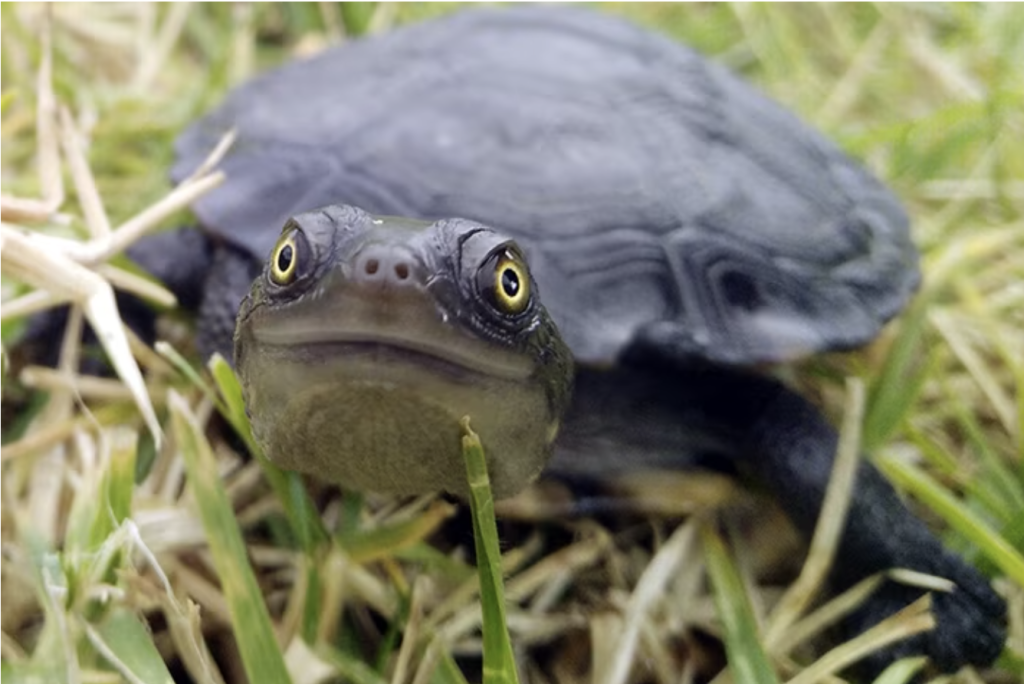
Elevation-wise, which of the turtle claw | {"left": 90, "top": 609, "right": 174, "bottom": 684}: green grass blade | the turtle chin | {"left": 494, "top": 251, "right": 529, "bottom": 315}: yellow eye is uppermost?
{"left": 494, "top": 251, "right": 529, "bottom": 315}: yellow eye

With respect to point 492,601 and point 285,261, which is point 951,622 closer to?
point 492,601

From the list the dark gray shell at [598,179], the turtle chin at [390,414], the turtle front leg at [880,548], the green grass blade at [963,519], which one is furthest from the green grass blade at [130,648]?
the green grass blade at [963,519]

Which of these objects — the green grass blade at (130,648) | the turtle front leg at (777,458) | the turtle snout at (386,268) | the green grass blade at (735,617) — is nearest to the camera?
the turtle snout at (386,268)

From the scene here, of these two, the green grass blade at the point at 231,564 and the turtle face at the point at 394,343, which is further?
the green grass blade at the point at 231,564

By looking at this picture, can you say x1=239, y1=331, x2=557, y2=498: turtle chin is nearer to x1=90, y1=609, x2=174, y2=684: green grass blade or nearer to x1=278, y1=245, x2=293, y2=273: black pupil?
x1=278, y1=245, x2=293, y2=273: black pupil

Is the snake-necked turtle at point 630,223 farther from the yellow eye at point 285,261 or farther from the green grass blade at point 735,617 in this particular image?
the yellow eye at point 285,261

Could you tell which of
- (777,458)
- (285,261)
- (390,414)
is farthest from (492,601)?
(777,458)

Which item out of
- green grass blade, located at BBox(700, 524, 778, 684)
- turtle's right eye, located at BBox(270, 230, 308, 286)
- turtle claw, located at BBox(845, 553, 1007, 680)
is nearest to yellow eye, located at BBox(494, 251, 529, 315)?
turtle's right eye, located at BBox(270, 230, 308, 286)

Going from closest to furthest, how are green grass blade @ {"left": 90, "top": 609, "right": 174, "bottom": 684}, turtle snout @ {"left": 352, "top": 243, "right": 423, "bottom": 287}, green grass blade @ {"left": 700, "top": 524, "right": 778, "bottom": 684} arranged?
turtle snout @ {"left": 352, "top": 243, "right": 423, "bottom": 287}
green grass blade @ {"left": 90, "top": 609, "right": 174, "bottom": 684}
green grass blade @ {"left": 700, "top": 524, "right": 778, "bottom": 684}
